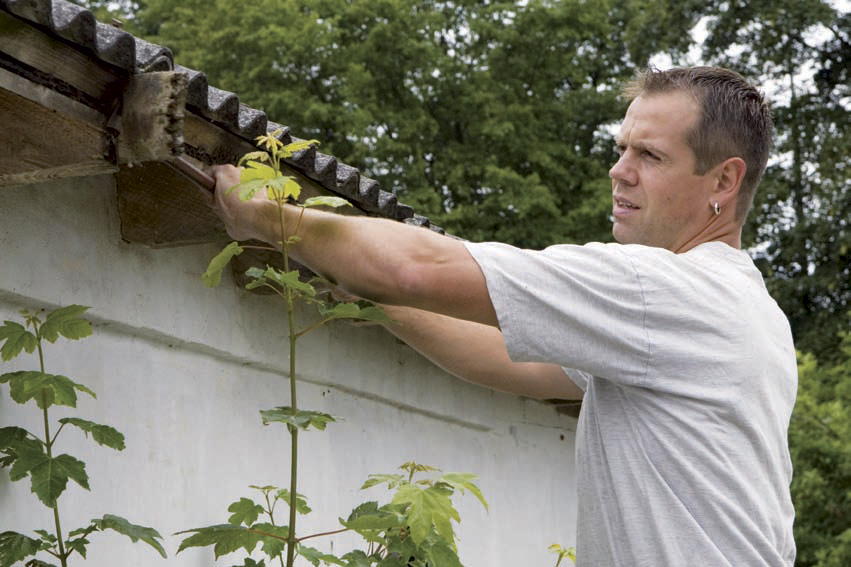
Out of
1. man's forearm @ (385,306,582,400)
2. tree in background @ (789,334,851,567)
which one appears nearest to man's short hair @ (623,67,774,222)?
man's forearm @ (385,306,582,400)

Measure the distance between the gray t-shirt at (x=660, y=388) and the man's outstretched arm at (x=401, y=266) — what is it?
47mm

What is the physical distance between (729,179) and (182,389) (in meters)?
1.64

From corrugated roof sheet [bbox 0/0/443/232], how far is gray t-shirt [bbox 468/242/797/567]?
2.27 feet

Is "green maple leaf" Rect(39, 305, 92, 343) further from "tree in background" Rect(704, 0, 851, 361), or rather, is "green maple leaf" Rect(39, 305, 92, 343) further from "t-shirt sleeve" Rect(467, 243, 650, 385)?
"tree in background" Rect(704, 0, 851, 361)

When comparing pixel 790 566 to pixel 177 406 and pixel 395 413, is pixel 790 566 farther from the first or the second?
pixel 395 413

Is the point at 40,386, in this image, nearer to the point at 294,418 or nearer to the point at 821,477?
the point at 294,418

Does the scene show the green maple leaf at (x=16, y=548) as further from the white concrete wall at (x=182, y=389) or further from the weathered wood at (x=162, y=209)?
the weathered wood at (x=162, y=209)

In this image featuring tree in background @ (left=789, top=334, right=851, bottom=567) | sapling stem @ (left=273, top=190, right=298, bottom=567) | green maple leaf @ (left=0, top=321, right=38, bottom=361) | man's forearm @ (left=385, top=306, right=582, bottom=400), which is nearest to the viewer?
sapling stem @ (left=273, top=190, right=298, bottom=567)

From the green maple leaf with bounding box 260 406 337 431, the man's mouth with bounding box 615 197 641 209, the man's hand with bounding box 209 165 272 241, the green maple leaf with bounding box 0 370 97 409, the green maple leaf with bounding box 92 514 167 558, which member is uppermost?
the man's mouth with bounding box 615 197 641 209

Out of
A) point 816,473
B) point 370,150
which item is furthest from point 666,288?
point 370,150

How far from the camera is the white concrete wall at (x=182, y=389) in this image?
10.3ft

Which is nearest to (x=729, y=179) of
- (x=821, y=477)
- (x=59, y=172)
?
(x=59, y=172)

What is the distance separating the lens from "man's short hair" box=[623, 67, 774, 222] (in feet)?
9.58

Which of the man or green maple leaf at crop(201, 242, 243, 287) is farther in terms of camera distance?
green maple leaf at crop(201, 242, 243, 287)
